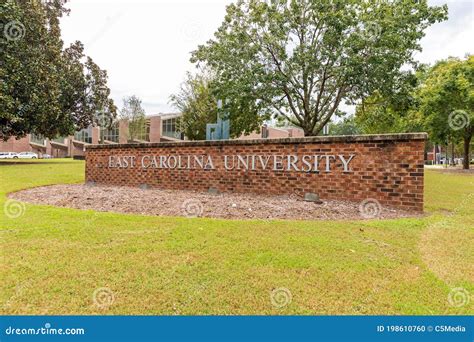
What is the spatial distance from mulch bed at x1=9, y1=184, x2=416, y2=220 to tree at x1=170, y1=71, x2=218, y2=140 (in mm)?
20435

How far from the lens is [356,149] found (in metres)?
7.39

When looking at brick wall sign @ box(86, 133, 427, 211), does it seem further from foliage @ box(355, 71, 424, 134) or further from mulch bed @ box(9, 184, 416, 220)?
foliage @ box(355, 71, 424, 134)

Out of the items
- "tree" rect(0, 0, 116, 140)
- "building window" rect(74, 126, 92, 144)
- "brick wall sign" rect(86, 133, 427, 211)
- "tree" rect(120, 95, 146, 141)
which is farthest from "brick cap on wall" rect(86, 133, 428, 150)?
"building window" rect(74, 126, 92, 144)

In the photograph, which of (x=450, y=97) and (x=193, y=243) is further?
(x=450, y=97)

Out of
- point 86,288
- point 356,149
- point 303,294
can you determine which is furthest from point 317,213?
point 86,288

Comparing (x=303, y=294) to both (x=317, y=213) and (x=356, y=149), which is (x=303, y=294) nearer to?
(x=317, y=213)

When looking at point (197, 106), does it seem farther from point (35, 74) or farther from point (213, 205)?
point (213, 205)

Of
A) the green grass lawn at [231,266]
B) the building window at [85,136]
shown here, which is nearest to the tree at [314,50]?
the green grass lawn at [231,266]

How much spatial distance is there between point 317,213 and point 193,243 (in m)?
3.05

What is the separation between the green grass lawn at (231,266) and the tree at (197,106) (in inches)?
941

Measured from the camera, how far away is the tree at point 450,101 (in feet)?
86.7

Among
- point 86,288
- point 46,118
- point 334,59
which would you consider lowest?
point 86,288

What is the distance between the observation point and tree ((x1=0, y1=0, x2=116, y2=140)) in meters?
21.6

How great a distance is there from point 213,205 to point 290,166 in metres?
2.34
